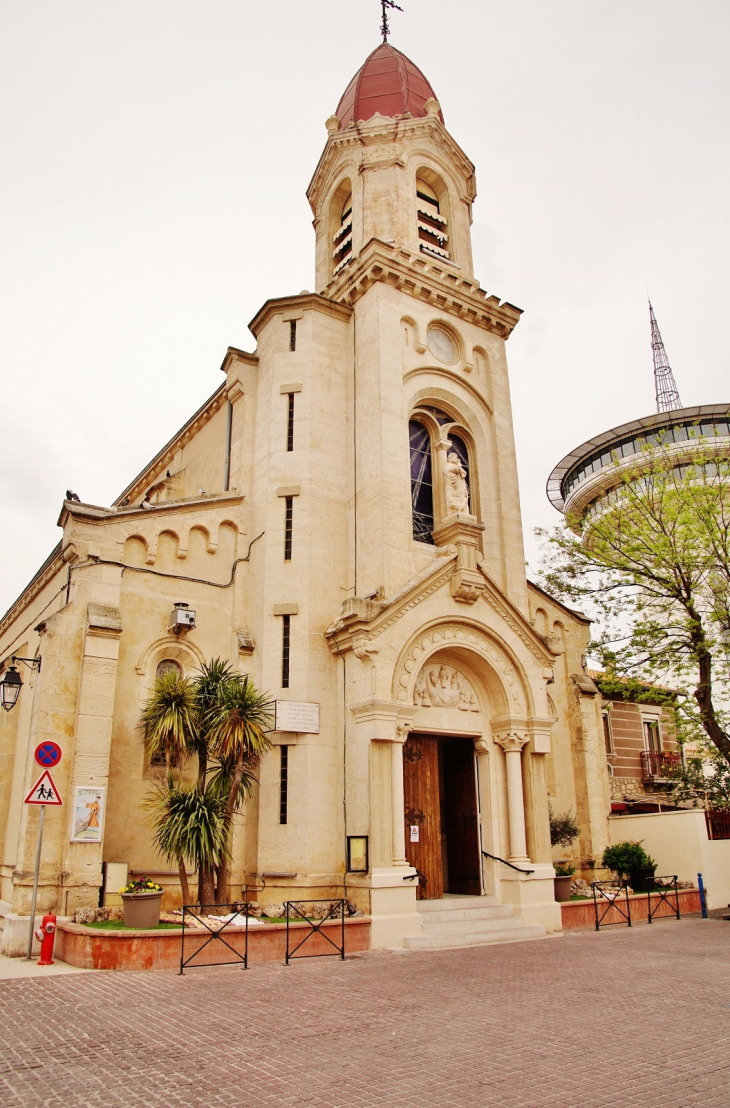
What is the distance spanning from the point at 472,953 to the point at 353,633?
22.1 ft

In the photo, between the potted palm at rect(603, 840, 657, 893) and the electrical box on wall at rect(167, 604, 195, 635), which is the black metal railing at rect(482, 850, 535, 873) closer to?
the potted palm at rect(603, 840, 657, 893)

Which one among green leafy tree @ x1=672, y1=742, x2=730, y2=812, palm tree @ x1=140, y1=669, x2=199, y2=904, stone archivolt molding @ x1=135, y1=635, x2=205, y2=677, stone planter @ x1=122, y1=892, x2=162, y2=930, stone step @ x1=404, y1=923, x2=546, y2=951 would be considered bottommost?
stone step @ x1=404, y1=923, x2=546, y2=951

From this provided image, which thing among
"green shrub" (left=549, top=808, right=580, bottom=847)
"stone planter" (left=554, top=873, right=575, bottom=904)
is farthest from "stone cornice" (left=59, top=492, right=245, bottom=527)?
"stone planter" (left=554, top=873, right=575, bottom=904)

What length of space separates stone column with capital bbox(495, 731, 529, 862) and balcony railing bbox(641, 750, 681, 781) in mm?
13332

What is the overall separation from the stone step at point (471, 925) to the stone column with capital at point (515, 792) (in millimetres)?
1457

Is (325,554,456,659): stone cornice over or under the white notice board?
over

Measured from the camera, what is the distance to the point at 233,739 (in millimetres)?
15375

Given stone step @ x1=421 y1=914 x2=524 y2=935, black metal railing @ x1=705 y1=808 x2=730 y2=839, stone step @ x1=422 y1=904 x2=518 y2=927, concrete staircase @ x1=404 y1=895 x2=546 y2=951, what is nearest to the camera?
concrete staircase @ x1=404 y1=895 x2=546 y2=951

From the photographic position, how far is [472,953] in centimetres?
1495

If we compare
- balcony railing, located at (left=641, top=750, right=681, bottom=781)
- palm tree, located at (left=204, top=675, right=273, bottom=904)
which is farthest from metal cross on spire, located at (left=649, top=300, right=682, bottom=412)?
palm tree, located at (left=204, top=675, right=273, bottom=904)

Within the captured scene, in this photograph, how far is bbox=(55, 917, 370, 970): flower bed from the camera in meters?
12.4

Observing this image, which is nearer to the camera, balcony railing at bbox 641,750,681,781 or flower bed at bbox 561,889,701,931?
flower bed at bbox 561,889,701,931

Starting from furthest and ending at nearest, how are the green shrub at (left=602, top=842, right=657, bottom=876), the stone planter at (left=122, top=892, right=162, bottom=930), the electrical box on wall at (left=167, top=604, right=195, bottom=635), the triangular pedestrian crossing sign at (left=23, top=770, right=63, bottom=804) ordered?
the green shrub at (left=602, top=842, right=657, bottom=876), the electrical box on wall at (left=167, top=604, right=195, bottom=635), the stone planter at (left=122, top=892, right=162, bottom=930), the triangular pedestrian crossing sign at (left=23, top=770, right=63, bottom=804)

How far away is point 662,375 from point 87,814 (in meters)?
71.9
